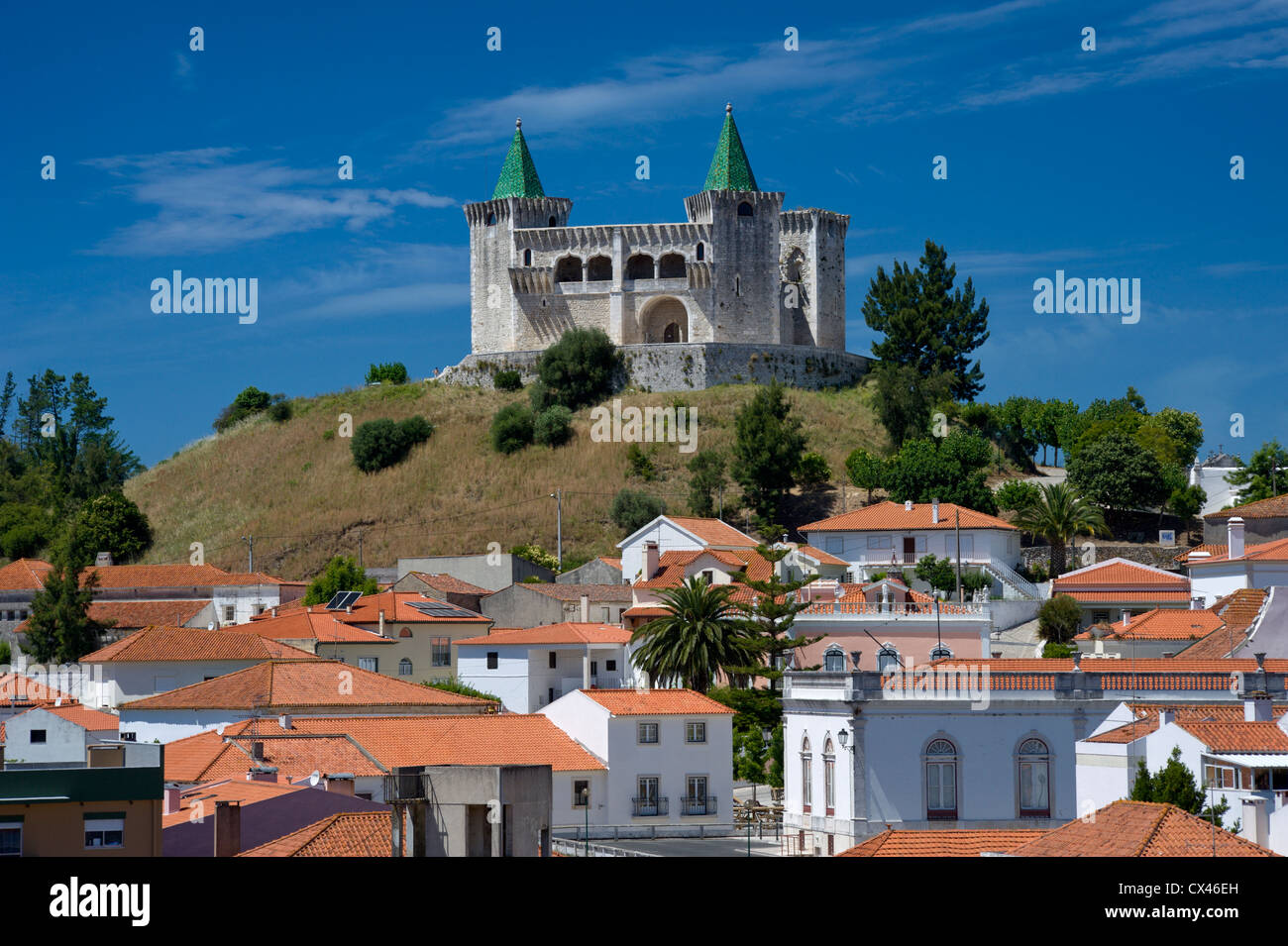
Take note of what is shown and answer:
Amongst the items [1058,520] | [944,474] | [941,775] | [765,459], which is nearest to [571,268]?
[765,459]

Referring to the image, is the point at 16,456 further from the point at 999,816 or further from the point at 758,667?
the point at 999,816

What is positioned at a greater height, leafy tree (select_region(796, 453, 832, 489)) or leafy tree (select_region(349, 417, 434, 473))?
leafy tree (select_region(349, 417, 434, 473))

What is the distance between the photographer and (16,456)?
118312mm

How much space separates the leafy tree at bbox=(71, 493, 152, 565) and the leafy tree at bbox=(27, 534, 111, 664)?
19292mm

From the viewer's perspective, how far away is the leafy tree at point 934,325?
3777 inches

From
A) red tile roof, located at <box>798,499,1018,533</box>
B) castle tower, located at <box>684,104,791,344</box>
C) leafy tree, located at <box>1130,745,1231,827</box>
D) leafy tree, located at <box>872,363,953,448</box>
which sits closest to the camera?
leafy tree, located at <box>1130,745,1231,827</box>

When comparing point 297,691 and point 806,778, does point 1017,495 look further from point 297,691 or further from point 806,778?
point 806,778

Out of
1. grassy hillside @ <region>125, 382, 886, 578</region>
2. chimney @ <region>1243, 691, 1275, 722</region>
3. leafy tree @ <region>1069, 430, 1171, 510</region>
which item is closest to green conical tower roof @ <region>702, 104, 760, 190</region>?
grassy hillside @ <region>125, 382, 886, 578</region>

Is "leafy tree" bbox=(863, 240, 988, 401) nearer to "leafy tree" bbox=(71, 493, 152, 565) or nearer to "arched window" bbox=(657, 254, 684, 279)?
"arched window" bbox=(657, 254, 684, 279)

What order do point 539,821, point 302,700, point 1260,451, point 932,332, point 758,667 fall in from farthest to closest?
point 932,332 < point 1260,451 < point 758,667 < point 302,700 < point 539,821

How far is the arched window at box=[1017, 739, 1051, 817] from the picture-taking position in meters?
35.1

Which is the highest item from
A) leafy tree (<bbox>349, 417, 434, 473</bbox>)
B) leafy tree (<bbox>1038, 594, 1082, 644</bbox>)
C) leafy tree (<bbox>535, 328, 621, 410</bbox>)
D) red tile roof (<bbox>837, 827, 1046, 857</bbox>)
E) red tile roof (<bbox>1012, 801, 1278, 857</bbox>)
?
leafy tree (<bbox>535, 328, 621, 410</bbox>)
